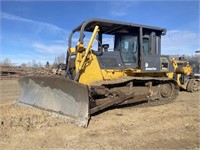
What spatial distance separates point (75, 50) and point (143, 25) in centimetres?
234

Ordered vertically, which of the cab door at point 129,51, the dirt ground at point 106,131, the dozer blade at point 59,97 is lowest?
the dirt ground at point 106,131

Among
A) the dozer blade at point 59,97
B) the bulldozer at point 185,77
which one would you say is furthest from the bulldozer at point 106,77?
the bulldozer at point 185,77

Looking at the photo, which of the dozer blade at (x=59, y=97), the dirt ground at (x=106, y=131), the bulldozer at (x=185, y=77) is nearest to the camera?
the dirt ground at (x=106, y=131)

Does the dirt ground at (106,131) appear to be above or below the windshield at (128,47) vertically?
below

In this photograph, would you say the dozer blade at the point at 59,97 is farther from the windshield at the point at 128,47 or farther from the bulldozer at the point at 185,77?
the bulldozer at the point at 185,77

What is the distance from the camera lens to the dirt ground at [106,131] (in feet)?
14.1

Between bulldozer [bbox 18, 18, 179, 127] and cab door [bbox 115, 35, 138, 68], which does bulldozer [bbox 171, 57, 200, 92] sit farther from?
cab door [bbox 115, 35, 138, 68]

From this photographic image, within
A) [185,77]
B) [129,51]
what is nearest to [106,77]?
[129,51]

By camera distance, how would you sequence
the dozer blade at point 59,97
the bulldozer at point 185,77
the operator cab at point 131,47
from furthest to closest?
the bulldozer at point 185,77 → the operator cab at point 131,47 → the dozer blade at point 59,97

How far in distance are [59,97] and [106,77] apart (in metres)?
1.66

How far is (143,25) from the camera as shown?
755 centimetres

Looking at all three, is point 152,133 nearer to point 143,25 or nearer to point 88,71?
point 88,71

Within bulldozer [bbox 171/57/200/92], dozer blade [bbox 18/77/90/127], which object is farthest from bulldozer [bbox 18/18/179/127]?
bulldozer [bbox 171/57/200/92]

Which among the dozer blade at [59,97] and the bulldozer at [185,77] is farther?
the bulldozer at [185,77]
